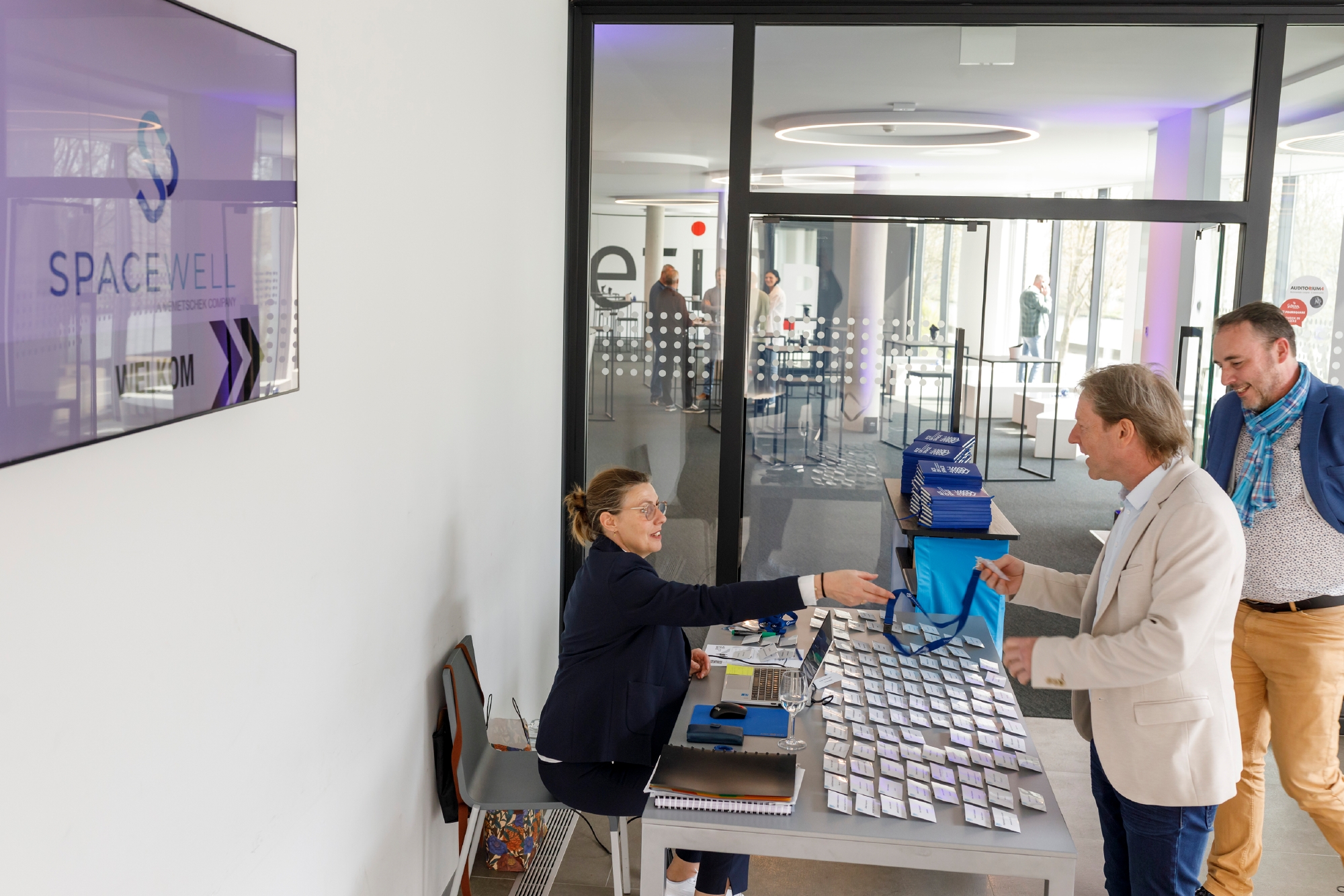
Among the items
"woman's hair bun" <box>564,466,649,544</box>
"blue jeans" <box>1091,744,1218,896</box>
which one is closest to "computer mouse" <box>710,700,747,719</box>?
"woman's hair bun" <box>564,466,649,544</box>

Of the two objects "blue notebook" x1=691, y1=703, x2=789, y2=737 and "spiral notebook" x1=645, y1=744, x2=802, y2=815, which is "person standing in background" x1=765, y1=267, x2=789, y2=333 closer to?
"blue notebook" x1=691, y1=703, x2=789, y2=737

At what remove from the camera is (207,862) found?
163cm

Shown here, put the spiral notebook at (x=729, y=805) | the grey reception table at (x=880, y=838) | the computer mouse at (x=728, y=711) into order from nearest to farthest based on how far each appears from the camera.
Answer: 1. the grey reception table at (x=880, y=838)
2. the spiral notebook at (x=729, y=805)
3. the computer mouse at (x=728, y=711)

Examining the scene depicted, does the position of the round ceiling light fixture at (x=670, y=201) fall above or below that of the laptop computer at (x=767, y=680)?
above

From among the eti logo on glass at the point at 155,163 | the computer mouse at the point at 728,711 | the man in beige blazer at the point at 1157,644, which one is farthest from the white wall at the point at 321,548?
the man in beige blazer at the point at 1157,644

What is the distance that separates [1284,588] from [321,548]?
2616 mm

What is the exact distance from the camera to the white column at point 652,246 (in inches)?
176

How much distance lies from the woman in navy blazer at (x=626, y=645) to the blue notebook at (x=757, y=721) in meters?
0.19

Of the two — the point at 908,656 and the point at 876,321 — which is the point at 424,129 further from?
the point at 876,321

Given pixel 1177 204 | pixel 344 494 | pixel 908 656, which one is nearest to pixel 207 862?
pixel 344 494

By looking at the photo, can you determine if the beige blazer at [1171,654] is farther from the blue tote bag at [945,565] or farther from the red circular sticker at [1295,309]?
the red circular sticker at [1295,309]

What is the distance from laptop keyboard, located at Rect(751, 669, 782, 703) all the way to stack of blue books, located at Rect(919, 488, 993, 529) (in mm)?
1438

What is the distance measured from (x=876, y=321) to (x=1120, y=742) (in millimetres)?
2562

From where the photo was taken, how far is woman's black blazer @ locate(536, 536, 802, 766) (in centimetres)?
259
